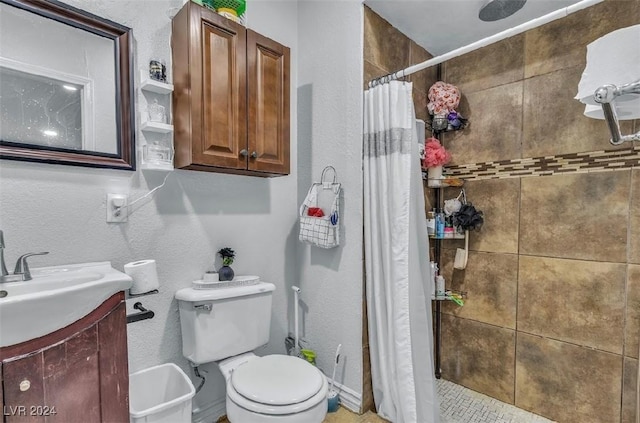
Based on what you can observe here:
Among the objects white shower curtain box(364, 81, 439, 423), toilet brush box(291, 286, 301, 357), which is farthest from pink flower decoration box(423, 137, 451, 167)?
toilet brush box(291, 286, 301, 357)

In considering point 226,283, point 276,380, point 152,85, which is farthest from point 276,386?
point 152,85

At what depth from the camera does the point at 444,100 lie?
6.37ft

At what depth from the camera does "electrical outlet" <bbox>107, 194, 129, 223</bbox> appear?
1.33 m

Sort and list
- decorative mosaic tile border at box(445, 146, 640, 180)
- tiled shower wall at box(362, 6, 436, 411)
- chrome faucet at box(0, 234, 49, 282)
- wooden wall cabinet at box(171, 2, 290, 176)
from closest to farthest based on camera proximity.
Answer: chrome faucet at box(0, 234, 49, 282) → wooden wall cabinet at box(171, 2, 290, 176) → decorative mosaic tile border at box(445, 146, 640, 180) → tiled shower wall at box(362, 6, 436, 411)

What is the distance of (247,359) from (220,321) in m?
0.24

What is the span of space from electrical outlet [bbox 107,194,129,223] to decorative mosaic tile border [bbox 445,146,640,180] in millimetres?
1828

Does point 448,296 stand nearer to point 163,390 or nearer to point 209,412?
point 209,412

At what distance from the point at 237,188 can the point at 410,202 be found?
92cm

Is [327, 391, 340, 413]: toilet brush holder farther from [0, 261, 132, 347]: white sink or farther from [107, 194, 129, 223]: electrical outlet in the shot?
[107, 194, 129, 223]: electrical outlet

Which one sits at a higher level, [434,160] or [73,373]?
[434,160]

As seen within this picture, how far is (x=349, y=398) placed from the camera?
175cm

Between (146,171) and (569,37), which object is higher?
(569,37)

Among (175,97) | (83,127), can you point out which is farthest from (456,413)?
(83,127)

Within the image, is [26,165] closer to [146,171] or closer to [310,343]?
[146,171]
